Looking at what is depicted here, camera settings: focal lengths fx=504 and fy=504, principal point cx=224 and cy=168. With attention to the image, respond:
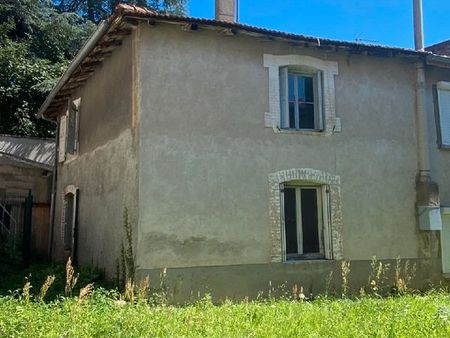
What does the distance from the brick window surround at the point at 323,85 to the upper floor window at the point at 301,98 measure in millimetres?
128

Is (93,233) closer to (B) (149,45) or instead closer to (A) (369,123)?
(B) (149,45)

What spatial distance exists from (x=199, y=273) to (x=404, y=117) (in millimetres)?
6072

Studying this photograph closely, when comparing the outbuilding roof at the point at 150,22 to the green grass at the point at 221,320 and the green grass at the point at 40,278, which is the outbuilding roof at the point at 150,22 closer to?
the green grass at the point at 40,278

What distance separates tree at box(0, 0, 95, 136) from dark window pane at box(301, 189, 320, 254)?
14.5 m

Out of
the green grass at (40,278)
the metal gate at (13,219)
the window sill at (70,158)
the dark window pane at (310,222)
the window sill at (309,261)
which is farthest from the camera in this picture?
the metal gate at (13,219)

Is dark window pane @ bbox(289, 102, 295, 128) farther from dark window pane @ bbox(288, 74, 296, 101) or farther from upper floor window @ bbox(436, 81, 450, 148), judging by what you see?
upper floor window @ bbox(436, 81, 450, 148)

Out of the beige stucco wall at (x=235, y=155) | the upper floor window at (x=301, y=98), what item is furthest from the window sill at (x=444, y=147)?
the upper floor window at (x=301, y=98)

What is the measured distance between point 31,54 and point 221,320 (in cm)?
2039

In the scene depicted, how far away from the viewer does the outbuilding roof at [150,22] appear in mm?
9227

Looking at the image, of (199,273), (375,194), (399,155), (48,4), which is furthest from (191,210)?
(48,4)

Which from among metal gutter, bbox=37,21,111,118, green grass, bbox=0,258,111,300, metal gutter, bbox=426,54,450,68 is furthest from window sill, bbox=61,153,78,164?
metal gutter, bbox=426,54,450,68

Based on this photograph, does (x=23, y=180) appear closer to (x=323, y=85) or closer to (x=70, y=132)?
(x=70, y=132)

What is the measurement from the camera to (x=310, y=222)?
10.6 meters

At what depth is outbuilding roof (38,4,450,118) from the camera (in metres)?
9.23
